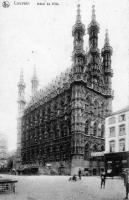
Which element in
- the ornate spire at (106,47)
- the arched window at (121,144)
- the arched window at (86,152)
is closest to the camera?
the arched window at (121,144)

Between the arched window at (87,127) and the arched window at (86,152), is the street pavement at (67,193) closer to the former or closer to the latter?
the arched window at (86,152)

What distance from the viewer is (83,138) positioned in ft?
187

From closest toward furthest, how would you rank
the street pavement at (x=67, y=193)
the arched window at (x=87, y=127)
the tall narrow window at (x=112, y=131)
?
the street pavement at (x=67, y=193) < the tall narrow window at (x=112, y=131) < the arched window at (x=87, y=127)

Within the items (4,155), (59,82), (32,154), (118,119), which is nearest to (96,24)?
(59,82)

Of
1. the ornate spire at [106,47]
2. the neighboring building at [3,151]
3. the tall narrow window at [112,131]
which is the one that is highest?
the ornate spire at [106,47]

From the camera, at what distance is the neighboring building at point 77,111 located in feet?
187

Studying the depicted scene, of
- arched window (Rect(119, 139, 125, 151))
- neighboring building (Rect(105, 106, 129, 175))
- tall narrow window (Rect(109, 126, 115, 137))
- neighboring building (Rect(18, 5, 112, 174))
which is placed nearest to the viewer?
neighboring building (Rect(105, 106, 129, 175))

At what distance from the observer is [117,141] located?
152 ft

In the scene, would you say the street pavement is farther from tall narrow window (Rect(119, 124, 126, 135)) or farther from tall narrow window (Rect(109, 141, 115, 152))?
tall narrow window (Rect(109, 141, 115, 152))

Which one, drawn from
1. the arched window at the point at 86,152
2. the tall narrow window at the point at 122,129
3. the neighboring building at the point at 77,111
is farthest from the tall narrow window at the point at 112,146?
the arched window at the point at 86,152

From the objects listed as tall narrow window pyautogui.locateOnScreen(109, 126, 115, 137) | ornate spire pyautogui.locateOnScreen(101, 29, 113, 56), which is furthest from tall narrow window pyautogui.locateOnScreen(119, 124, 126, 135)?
ornate spire pyautogui.locateOnScreen(101, 29, 113, 56)

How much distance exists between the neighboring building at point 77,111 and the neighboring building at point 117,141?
8845mm

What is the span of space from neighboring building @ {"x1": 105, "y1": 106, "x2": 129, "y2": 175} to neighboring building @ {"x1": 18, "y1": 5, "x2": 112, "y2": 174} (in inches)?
348

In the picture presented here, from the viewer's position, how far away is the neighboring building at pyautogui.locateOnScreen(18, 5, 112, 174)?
57.0 metres
